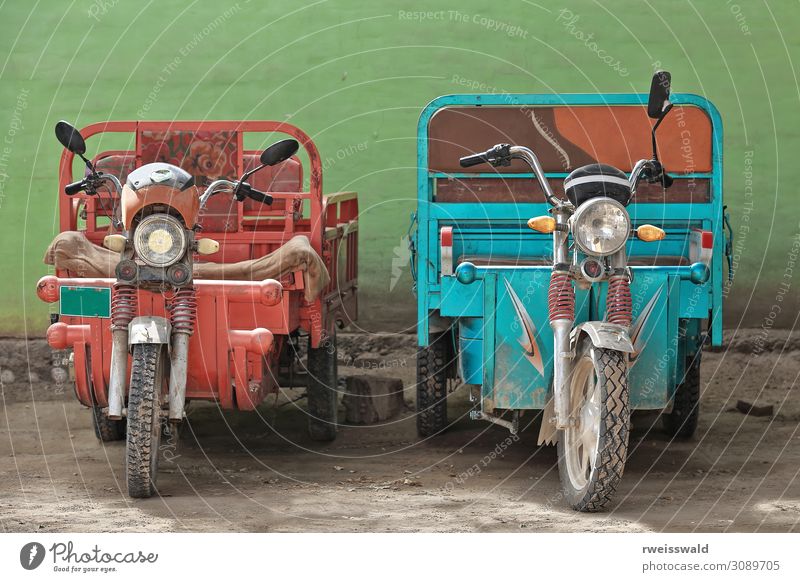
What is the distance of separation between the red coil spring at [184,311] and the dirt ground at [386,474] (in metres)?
0.84

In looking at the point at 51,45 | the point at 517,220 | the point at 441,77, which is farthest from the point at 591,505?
the point at 51,45

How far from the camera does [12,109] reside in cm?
992

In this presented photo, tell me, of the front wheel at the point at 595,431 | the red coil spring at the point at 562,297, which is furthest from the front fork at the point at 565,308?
the front wheel at the point at 595,431

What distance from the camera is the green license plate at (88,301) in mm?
6203

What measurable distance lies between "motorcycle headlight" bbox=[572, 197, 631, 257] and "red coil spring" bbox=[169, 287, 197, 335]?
73.8 inches

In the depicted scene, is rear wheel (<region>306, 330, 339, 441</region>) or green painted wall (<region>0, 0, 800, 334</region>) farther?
green painted wall (<region>0, 0, 800, 334</region>)

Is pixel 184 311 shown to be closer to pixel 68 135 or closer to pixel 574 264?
pixel 68 135

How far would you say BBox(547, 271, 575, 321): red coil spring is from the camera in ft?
18.8

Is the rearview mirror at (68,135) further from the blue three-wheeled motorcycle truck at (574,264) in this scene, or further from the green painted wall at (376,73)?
the green painted wall at (376,73)

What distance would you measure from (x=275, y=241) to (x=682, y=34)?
436 centimetres

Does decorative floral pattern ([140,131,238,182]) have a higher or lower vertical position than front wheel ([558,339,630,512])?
higher

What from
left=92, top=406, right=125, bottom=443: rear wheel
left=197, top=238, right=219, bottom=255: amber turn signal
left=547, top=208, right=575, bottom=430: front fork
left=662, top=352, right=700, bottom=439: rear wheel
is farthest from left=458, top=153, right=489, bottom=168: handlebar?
left=92, top=406, right=125, bottom=443: rear wheel

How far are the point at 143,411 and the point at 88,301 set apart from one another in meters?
0.84

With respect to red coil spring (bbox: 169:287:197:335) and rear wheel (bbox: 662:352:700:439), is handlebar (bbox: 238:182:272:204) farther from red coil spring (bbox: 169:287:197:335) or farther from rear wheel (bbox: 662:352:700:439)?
rear wheel (bbox: 662:352:700:439)
